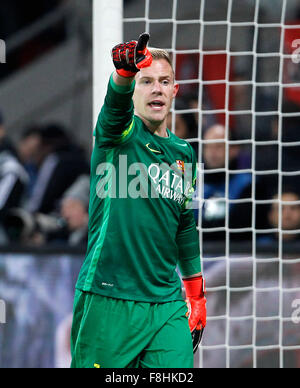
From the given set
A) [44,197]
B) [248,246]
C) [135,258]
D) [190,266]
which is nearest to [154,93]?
[135,258]

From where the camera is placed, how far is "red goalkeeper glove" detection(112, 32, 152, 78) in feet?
9.68

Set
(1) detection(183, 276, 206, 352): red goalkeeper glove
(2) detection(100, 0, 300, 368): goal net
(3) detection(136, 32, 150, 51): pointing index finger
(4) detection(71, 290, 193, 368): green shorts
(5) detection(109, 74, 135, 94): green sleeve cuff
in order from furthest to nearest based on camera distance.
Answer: (2) detection(100, 0, 300, 368): goal net < (1) detection(183, 276, 206, 352): red goalkeeper glove < (4) detection(71, 290, 193, 368): green shorts < (5) detection(109, 74, 135, 94): green sleeve cuff < (3) detection(136, 32, 150, 51): pointing index finger

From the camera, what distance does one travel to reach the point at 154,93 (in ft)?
11.1

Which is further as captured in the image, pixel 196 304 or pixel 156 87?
pixel 196 304

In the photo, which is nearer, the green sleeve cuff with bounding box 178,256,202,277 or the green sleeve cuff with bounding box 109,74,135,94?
the green sleeve cuff with bounding box 109,74,135,94

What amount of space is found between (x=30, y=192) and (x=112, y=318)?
323 cm

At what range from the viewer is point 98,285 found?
3.37 metres

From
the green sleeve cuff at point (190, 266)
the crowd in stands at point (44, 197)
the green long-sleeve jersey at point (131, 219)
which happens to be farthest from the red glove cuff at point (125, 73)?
the crowd in stands at point (44, 197)

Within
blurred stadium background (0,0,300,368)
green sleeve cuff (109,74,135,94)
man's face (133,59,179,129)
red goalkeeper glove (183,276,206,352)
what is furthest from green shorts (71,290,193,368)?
blurred stadium background (0,0,300,368)

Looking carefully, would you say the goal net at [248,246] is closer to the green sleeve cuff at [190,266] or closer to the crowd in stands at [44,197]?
the crowd in stands at [44,197]

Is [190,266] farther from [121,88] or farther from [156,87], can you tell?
[121,88]

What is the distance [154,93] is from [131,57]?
44 cm

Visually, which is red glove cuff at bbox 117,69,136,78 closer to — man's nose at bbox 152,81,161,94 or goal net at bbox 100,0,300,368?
man's nose at bbox 152,81,161,94
